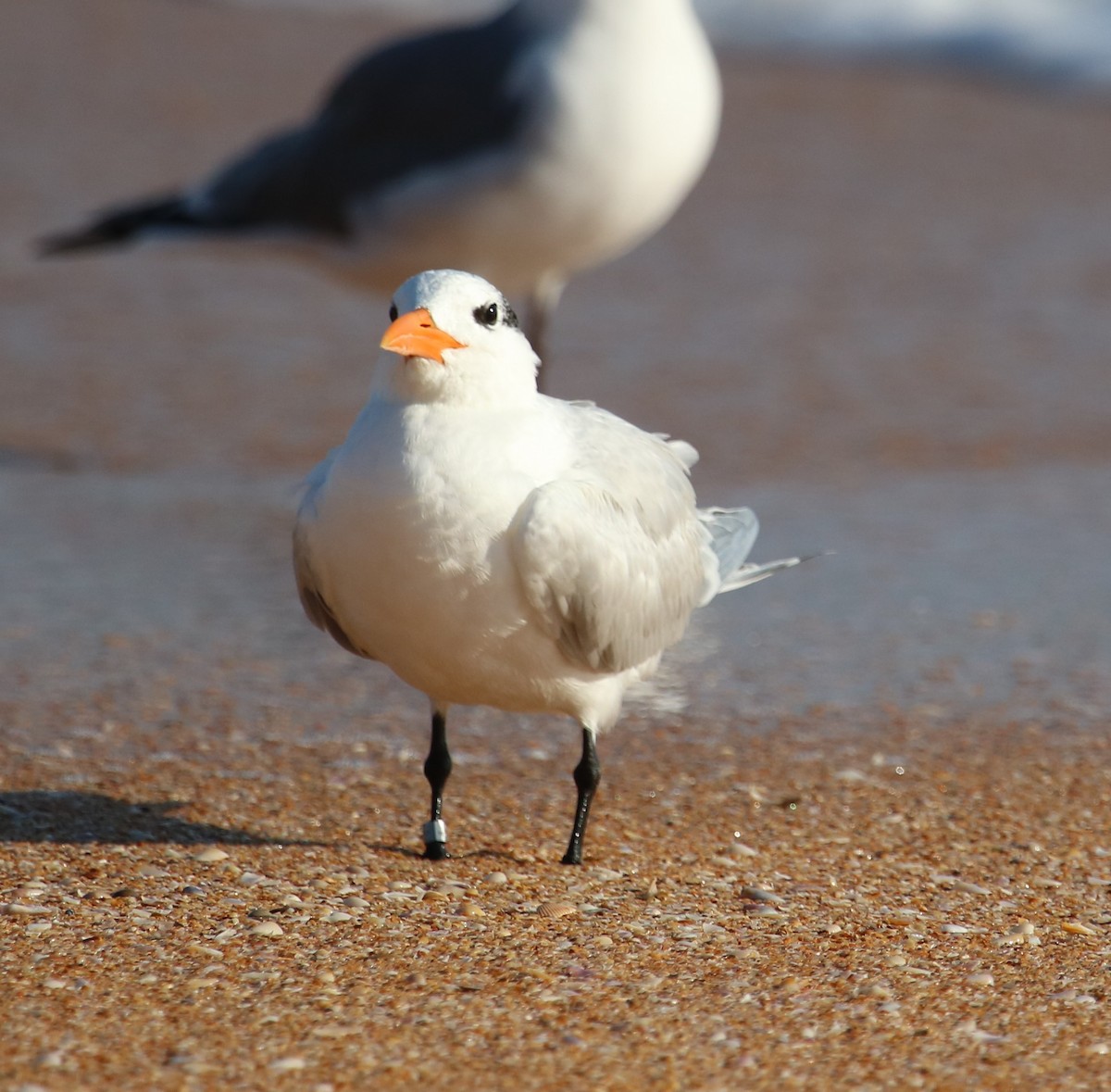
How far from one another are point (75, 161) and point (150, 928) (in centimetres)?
766

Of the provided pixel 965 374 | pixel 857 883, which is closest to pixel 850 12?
pixel 965 374

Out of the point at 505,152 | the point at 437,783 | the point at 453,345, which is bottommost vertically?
the point at 437,783

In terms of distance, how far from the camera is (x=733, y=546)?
4.12 m

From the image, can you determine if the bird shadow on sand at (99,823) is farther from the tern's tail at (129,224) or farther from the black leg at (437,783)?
the tern's tail at (129,224)

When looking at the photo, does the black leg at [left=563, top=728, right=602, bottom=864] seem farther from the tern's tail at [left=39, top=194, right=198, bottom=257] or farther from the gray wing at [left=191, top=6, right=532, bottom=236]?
the tern's tail at [left=39, top=194, right=198, bottom=257]

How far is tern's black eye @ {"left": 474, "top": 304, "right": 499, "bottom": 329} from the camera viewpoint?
3.39 m

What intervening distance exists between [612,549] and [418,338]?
50 centimetres

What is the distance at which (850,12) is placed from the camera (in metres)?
15.5

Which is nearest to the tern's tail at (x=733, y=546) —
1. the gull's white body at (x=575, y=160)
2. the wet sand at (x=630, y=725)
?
the wet sand at (x=630, y=725)

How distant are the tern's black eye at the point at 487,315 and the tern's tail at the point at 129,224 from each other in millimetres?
3979

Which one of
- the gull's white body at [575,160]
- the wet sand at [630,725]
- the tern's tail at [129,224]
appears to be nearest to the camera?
the wet sand at [630,725]

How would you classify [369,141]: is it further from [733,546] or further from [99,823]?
[99,823]

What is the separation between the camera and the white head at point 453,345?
3.31 m

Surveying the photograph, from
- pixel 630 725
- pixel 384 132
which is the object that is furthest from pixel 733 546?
pixel 384 132
